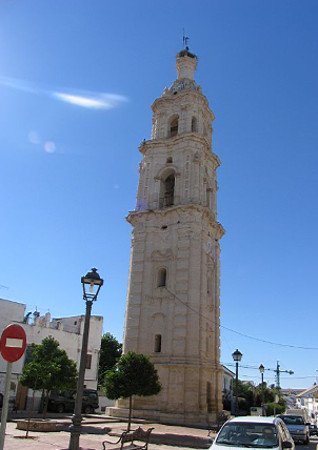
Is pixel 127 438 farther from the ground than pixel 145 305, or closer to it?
closer to it

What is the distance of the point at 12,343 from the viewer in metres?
6.54

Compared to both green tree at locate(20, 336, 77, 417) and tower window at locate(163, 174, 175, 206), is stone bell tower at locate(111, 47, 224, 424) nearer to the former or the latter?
tower window at locate(163, 174, 175, 206)

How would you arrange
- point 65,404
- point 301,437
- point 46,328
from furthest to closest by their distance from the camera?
point 46,328 → point 65,404 → point 301,437

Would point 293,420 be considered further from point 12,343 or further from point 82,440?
point 12,343

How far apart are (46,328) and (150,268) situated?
35.4ft

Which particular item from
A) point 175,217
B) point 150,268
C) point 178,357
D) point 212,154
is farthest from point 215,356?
point 212,154

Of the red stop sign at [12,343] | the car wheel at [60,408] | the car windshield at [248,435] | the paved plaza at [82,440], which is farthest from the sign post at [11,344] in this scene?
the car wheel at [60,408]

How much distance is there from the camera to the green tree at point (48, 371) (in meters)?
23.4

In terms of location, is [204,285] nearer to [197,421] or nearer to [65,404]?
[197,421]

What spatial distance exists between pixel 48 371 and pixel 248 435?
52.8 feet

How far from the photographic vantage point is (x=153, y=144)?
37.8 meters

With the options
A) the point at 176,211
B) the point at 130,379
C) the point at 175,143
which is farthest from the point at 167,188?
the point at 130,379

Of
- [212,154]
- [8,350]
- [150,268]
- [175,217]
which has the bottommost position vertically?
[8,350]

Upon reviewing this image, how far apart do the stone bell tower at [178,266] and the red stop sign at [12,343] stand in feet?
76.6
